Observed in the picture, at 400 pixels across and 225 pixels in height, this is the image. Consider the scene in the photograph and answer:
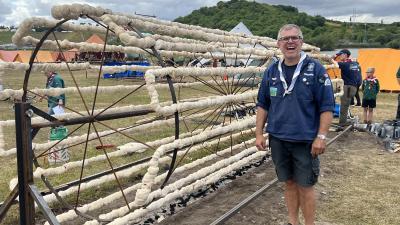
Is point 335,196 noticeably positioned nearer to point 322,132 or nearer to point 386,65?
point 322,132

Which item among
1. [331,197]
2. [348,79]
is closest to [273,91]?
[331,197]

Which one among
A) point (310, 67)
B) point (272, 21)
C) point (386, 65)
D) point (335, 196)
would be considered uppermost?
point (272, 21)

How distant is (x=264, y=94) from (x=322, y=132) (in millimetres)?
744

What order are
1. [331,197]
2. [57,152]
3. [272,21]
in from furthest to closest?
1. [272,21]
2. [57,152]
3. [331,197]

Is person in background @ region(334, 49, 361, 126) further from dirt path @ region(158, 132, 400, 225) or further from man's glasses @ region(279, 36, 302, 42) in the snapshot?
man's glasses @ region(279, 36, 302, 42)

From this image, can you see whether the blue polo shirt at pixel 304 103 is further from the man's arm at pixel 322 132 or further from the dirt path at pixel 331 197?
the dirt path at pixel 331 197

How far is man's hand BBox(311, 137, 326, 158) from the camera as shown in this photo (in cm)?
398

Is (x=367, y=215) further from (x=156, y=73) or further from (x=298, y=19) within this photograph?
(x=298, y=19)

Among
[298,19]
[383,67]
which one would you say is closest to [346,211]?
[383,67]

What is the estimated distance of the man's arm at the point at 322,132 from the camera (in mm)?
3982

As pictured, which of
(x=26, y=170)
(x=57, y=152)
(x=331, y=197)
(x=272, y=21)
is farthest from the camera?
(x=272, y=21)

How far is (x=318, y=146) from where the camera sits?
3.99 metres

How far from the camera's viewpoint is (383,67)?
22.7 metres

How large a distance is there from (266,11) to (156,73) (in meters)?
64.0
